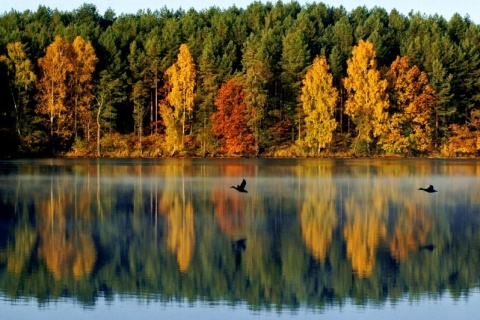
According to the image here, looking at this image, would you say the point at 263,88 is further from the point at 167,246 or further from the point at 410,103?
the point at 167,246

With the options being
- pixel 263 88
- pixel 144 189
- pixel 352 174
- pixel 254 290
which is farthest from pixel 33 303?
pixel 263 88

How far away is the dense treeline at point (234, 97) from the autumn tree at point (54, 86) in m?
0.12

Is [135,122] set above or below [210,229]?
above

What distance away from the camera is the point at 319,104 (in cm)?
8431

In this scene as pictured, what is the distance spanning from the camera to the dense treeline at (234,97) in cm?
8394

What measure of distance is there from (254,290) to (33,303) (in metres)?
3.86

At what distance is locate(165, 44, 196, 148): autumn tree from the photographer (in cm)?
8700

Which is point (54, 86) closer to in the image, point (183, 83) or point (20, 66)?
point (20, 66)

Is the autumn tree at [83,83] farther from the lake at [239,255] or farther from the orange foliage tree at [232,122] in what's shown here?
the lake at [239,255]

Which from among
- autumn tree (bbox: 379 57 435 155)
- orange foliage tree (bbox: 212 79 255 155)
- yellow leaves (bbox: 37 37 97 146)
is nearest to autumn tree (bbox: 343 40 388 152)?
autumn tree (bbox: 379 57 435 155)

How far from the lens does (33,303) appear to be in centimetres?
1412

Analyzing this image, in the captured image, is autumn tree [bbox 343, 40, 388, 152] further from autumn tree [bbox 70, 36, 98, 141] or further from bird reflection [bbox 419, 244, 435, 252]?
bird reflection [bbox 419, 244, 435, 252]

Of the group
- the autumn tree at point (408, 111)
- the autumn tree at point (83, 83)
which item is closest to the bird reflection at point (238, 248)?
the autumn tree at point (408, 111)

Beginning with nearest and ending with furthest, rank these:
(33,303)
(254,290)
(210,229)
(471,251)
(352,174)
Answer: (33,303) < (254,290) < (471,251) < (210,229) < (352,174)
